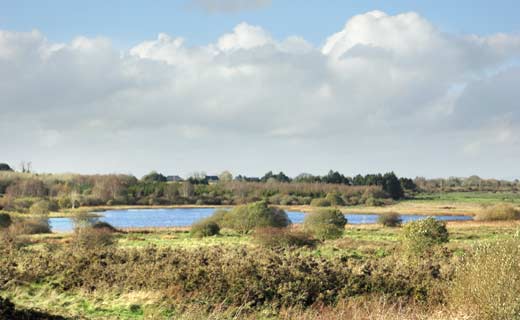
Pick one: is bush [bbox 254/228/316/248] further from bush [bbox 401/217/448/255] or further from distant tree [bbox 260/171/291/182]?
distant tree [bbox 260/171/291/182]

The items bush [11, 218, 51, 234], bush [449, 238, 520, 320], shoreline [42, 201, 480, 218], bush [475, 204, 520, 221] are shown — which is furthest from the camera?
shoreline [42, 201, 480, 218]

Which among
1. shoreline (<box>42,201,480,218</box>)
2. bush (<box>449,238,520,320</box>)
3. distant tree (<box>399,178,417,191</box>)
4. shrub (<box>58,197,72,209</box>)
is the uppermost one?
distant tree (<box>399,178,417,191</box>)

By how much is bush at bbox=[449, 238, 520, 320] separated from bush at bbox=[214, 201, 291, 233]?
33.5m

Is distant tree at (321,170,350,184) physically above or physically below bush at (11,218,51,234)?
above

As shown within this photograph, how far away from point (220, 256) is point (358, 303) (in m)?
5.13

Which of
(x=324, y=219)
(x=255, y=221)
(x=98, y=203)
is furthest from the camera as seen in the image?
(x=98, y=203)

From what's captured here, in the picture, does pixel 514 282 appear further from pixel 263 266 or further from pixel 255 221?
pixel 255 221

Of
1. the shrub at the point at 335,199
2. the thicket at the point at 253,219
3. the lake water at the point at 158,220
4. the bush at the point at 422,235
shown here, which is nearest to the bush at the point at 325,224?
the thicket at the point at 253,219

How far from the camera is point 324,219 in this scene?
39719 millimetres

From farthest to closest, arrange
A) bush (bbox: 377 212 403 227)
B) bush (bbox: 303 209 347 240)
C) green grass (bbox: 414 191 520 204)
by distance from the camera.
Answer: green grass (bbox: 414 191 520 204)
bush (bbox: 377 212 403 227)
bush (bbox: 303 209 347 240)

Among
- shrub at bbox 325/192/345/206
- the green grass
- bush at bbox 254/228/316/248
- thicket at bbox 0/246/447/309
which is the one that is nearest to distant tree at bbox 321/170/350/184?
the green grass

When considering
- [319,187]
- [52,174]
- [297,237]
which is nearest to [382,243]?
[297,237]

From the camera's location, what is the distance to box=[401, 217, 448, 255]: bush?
1120 inches

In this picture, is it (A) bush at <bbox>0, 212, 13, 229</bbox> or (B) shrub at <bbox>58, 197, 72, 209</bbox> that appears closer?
(A) bush at <bbox>0, 212, 13, 229</bbox>
